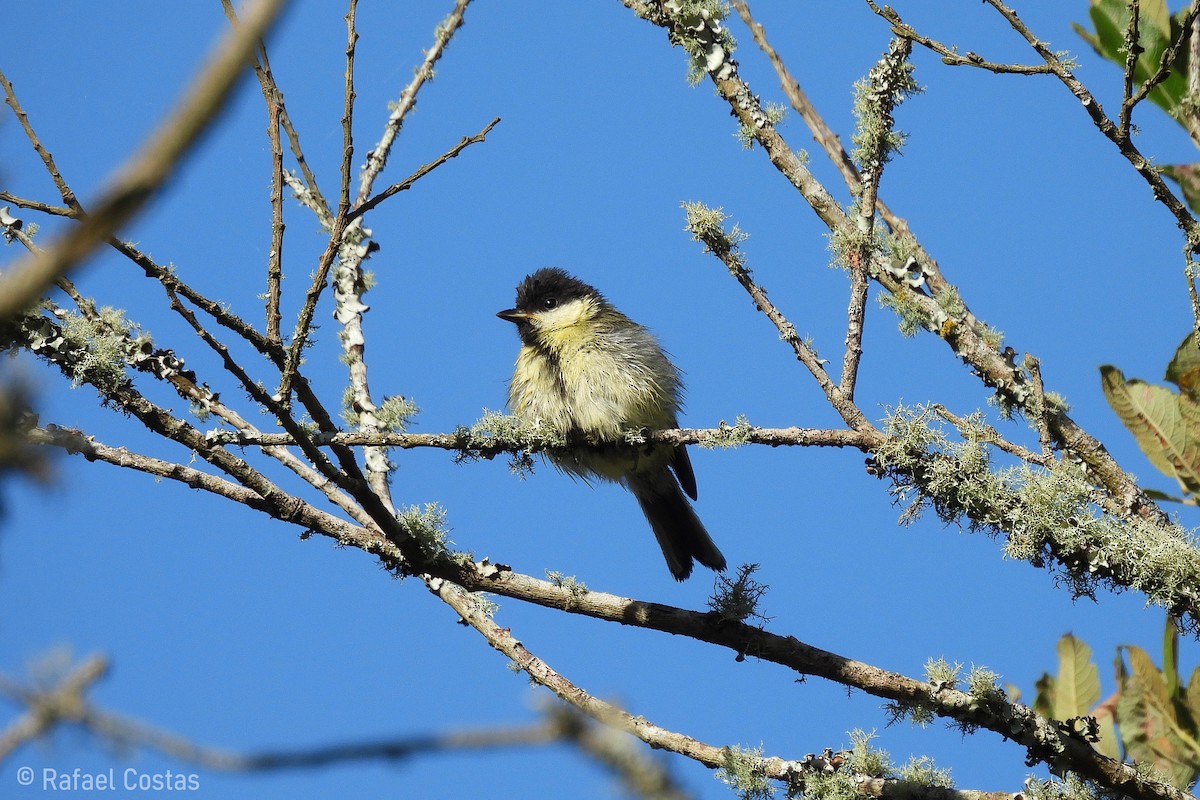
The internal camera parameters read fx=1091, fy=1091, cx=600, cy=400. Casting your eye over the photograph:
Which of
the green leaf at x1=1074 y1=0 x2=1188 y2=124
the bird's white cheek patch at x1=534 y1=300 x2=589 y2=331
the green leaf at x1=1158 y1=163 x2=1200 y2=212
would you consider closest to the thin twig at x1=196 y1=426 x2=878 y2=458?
the green leaf at x1=1158 y1=163 x2=1200 y2=212

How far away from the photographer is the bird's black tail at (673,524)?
532 cm

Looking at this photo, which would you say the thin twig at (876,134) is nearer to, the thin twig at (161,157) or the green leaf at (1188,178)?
the green leaf at (1188,178)

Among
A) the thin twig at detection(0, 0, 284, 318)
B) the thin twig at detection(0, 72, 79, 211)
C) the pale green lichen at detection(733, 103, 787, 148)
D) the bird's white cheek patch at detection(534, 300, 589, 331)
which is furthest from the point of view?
the bird's white cheek patch at detection(534, 300, 589, 331)

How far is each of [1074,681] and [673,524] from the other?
87.2 inches

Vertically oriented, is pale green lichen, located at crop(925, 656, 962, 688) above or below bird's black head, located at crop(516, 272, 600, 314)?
below

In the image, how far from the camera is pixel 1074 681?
3527mm

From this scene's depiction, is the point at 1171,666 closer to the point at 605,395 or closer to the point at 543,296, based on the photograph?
the point at 605,395

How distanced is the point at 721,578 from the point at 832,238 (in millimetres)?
1158

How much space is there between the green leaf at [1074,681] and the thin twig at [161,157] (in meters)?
3.49

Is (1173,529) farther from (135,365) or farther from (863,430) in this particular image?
(135,365)

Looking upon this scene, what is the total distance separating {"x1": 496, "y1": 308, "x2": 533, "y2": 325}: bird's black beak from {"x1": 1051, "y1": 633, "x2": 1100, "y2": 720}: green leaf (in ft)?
9.26

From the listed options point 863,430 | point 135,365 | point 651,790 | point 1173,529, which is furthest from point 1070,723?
point 135,365

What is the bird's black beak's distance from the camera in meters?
5.31

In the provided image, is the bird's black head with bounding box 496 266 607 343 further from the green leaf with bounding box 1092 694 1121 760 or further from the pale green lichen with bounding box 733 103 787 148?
the green leaf with bounding box 1092 694 1121 760
